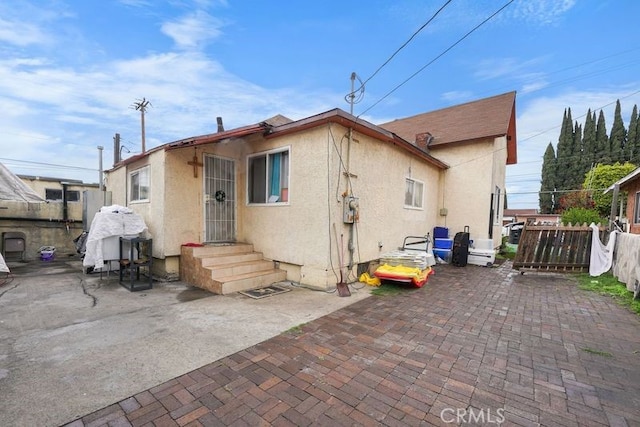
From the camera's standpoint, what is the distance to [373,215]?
22.6 feet

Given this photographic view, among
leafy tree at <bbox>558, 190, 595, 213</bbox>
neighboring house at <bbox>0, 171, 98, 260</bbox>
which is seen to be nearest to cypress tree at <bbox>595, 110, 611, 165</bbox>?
leafy tree at <bbox>558, 190, 595, 213</bbox>

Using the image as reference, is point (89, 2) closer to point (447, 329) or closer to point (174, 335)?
point (174, 335)

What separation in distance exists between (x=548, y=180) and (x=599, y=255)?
40.6 m

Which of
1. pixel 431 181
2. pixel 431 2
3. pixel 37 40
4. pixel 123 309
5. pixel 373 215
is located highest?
pixel 37 40

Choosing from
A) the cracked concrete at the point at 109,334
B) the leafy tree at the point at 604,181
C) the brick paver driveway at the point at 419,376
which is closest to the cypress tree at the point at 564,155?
the leafy tree at the point at 604,181

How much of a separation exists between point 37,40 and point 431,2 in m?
9.56

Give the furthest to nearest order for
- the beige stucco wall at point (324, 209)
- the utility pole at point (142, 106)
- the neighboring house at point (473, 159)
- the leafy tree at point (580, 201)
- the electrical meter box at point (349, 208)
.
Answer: the leafy tree at point (580, 201) → the utility pole at point (142, 106) → the neighboring house at point (473, 159) → the electrical meter box at point (349, 208) → the beige stucco wall at point (324, 209)

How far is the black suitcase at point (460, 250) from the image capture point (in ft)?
29.1

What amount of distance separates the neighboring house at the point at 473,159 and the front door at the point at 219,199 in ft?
27.1

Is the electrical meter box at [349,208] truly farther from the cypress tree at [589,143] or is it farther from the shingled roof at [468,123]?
the cypress tree at [589,143]

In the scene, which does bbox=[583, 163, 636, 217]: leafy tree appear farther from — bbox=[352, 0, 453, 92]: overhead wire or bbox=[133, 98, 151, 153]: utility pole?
bbox=[133, 98, 151, 153]: utility pole

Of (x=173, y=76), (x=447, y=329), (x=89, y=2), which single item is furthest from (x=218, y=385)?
(x=173, y=76)

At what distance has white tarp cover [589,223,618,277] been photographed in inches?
277

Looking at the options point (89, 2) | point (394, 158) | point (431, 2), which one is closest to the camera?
point (431, 2)
